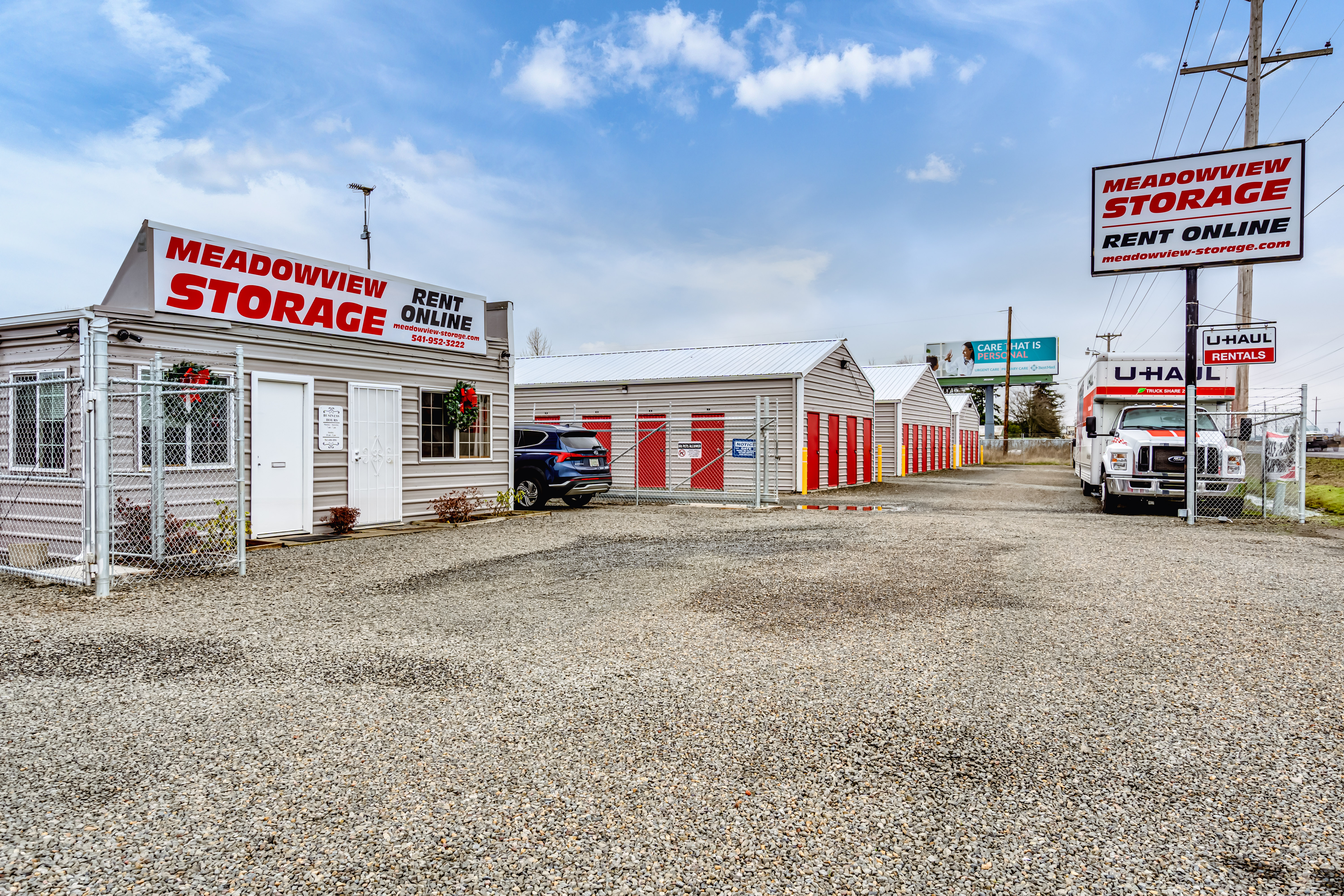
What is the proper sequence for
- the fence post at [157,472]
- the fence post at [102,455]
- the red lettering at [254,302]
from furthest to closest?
the red lettering at [254,302] < the fence post at [157,472] < the fence post at [102,455]

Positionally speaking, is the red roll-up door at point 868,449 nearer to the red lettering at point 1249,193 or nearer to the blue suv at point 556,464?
the blue suv at point 556,464

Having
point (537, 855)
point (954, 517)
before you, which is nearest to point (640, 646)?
point (537, 855)

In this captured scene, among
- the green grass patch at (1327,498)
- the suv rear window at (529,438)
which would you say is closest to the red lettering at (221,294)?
the suv rear window at (529,438)

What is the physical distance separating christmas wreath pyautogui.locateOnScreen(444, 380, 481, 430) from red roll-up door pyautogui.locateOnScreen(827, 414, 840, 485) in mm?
11943

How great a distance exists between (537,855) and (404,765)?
106 centimetres

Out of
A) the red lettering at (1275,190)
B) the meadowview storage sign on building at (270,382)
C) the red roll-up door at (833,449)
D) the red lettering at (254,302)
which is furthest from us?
the red roll-up door at (833,449)

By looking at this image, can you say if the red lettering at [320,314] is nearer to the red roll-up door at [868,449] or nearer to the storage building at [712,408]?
the storage building at [712,408]

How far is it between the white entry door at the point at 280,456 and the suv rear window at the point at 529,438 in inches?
204

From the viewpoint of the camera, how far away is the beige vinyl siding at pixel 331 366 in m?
9.74

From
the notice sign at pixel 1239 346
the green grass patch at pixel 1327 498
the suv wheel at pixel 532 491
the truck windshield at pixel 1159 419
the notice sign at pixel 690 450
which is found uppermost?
the notice sign at pixel 1239 346

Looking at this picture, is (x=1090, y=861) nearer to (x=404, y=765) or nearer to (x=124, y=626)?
(x=404, y=765)

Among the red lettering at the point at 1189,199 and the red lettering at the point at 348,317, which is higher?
the red lettering at the point at 1189,199

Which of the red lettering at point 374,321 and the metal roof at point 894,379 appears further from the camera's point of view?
the metal roof at point 894,379

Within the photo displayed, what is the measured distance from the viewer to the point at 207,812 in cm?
323
